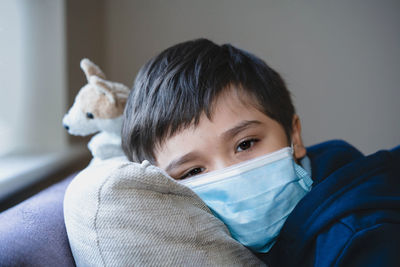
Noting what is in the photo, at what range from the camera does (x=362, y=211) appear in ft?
1.83

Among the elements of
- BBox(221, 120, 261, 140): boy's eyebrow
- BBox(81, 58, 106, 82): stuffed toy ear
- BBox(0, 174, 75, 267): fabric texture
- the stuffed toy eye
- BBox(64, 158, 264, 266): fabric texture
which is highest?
BBox(81, 58, 106, 82): stuffed toy ear

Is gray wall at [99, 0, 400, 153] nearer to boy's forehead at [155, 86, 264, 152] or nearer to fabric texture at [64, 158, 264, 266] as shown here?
boy's forehead at [155, 86, 264, 152]

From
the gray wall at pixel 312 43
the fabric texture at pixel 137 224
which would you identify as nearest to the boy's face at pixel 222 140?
the fabric texture at pixel 137 224

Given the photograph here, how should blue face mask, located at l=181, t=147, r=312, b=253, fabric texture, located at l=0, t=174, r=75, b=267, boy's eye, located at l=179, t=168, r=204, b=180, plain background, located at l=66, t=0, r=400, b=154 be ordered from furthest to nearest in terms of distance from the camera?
plain background, located at l=66, t=0, r=400, b=154, boy's eye, located at l=179, t=168, r=204, b=180, blue face mask, located at l=181, t=147, r=312, b=253, fabric texture, located at l=0, t=174, r=75, b=267

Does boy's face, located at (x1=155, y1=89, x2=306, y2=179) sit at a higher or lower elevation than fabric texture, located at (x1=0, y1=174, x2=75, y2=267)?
higher

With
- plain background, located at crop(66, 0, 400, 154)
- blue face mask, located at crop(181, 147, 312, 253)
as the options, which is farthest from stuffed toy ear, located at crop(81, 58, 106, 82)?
plain background, located at crop(66, 0, 400, 154)

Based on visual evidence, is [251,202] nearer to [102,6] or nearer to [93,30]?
[93,30]

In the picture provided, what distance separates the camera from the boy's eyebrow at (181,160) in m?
0.69

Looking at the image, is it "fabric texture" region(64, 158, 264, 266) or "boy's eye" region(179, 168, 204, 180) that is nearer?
"fabric texture" region(64, 158, 264, 266)

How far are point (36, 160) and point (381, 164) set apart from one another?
1020 millimetres

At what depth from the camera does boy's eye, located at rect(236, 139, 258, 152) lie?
2.33ft

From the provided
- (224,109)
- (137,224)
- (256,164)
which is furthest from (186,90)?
(137,224)

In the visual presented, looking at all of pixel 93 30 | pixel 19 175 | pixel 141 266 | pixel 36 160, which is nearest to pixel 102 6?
pixel 93 30

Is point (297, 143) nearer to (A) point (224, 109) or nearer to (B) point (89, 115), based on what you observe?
(A) point (224, 109)
